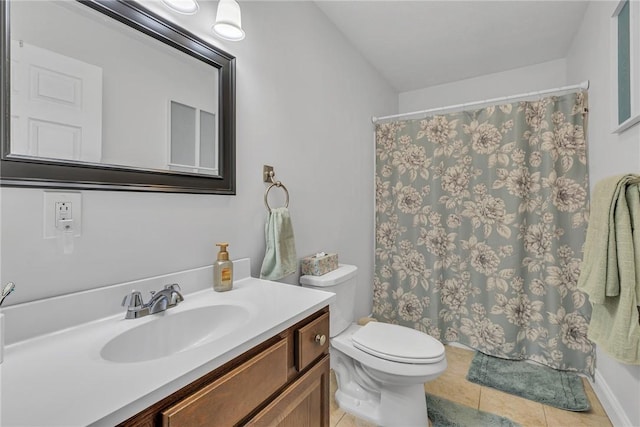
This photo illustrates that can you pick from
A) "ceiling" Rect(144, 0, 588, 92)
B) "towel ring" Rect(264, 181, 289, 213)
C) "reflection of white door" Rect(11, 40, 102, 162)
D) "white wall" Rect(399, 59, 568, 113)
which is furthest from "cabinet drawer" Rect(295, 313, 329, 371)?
"white wall" Rect(399, 59, 568, 113)

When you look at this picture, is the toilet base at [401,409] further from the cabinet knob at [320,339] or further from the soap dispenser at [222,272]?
the soap dispenser at [222,272]

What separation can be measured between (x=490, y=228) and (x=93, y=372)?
231 centimetres

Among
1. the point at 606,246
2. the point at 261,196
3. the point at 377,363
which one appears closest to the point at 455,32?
the point at 606,246

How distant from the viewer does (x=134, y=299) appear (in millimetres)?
870

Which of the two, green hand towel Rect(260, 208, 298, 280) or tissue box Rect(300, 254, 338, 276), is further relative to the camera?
tissue box Rect(300, 254, 338, 276)

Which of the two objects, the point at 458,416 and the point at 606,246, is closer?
the point at 606,246

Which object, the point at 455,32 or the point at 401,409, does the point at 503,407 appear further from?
the point at 455,32

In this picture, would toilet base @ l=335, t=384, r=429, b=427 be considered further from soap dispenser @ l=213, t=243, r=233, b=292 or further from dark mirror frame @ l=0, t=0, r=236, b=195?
dark mirror frame @ l=0, t=0, r=236, b=195

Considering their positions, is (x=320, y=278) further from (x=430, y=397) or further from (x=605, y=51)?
(x=605, y=51)

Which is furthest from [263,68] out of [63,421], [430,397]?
[430,397]

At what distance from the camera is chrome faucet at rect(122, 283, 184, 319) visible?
0.87m

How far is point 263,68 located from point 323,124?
578 millimetres

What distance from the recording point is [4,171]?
27.1 inches

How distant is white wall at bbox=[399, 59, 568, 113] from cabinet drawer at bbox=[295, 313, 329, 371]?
2.52 meters
